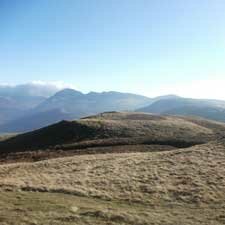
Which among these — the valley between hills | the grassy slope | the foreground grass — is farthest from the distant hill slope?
the foreground grass

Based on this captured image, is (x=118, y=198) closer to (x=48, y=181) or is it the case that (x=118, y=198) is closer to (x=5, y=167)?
(x=48, y=181)

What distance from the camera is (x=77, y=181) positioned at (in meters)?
30.6

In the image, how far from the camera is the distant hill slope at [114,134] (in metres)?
66.1

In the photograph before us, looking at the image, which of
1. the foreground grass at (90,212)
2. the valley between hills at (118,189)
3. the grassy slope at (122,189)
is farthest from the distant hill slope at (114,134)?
the foreground grass at (90,212)

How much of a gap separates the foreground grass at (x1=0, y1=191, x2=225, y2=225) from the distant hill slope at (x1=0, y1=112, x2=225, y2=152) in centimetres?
3762

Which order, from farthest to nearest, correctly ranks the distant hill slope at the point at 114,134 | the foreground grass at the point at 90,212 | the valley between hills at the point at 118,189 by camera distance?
the distant hill slope at the point at 114,134 → the valley between hills at the point at 118,189 → the foreground grass at the point at 90,212

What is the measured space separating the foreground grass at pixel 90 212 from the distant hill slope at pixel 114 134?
37.6 meters

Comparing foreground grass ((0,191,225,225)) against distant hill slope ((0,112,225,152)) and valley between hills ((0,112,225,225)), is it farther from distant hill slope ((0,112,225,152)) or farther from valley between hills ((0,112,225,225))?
distant hill slope ((0,112,225,152))

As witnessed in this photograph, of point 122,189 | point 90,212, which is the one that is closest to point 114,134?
point 122,189

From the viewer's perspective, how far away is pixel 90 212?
72.9 ft

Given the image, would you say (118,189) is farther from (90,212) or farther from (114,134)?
(114,134)

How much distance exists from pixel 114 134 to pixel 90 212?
4841cm

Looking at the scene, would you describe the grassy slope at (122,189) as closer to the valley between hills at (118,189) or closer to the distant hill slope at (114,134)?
the valley between hills at (118,189)

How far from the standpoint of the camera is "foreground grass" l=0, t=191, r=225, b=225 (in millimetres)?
20859
